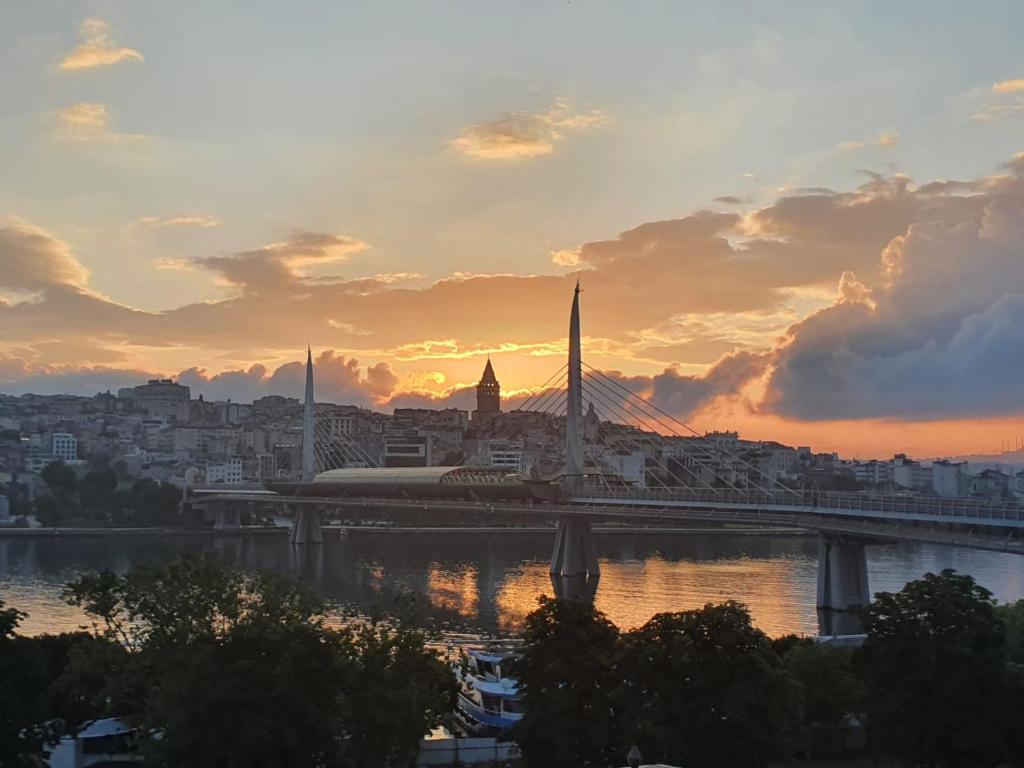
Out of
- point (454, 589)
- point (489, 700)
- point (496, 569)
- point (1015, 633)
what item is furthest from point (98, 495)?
point (1015, 633)

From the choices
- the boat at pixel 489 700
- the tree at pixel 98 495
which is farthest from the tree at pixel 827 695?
the tree at pixel 98 495

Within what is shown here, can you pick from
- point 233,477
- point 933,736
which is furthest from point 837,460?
point 933,736

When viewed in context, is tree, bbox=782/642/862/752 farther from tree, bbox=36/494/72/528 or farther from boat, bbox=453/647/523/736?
tree, bbox=36/494/72/528

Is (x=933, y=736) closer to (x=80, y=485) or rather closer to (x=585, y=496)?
(x=585, y=496)

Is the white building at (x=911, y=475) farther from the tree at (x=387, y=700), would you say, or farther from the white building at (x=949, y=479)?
the tree at (x=387, y=700)

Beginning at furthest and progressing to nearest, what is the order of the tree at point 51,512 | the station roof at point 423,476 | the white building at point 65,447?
the white building at point 65,447
the tree at point 51,512
the station roof at point 423,476

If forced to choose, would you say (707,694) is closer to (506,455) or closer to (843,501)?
(843,501)
